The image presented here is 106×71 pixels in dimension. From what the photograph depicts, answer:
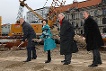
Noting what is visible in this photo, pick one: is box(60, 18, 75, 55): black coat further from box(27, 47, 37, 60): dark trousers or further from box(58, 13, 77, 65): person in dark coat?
box(27, 47, 37, 60): dark trousers

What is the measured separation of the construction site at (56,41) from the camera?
907 centimetres

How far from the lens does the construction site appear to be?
907cm

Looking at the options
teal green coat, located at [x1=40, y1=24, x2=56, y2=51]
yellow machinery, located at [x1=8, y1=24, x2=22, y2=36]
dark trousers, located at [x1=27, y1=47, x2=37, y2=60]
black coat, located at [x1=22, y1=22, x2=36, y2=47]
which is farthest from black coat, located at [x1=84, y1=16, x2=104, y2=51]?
yellow machinery, located at [x1=8, y1=24, x2=22, y2=36]

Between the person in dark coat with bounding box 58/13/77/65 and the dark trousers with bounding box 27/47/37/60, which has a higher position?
the person in dark coat with bounding box 58/13/77/65

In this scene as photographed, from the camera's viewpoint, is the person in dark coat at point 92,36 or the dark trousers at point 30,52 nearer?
the person in dark coat at point 92,36

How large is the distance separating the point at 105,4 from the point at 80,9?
28.1 feet

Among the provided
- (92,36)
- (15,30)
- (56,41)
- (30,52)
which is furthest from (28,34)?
(15,30)

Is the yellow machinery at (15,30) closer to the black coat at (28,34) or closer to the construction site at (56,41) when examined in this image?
the construction site at (56,41)

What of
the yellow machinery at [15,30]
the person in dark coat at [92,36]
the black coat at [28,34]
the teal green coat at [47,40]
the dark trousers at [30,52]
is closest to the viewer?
the person in dark coat at [92,36]

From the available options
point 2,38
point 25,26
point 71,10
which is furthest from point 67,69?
point 71,10

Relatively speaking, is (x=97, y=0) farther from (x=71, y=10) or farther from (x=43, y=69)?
(x=43, y=69)

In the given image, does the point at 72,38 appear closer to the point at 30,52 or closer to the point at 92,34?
the point at 92,34

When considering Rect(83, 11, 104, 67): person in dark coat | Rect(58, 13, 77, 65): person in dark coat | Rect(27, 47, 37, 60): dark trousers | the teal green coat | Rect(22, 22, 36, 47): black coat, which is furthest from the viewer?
Rect(27, 47, 37, 60): dark trousers

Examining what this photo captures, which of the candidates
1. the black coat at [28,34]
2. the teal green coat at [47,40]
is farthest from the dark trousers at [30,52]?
the teal green coat at [47,40]
